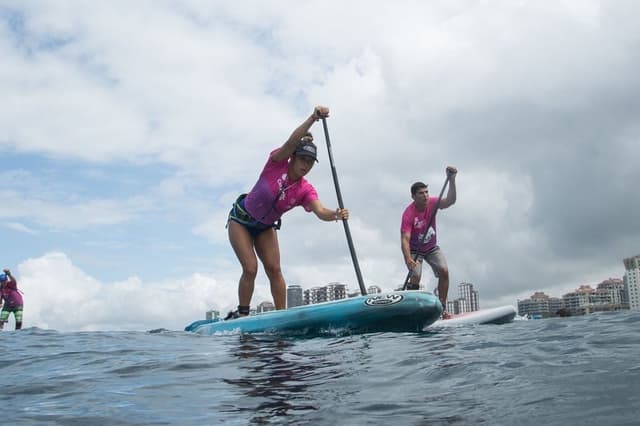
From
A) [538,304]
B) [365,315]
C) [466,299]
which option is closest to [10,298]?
[365,315]

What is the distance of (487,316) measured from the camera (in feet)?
28.0

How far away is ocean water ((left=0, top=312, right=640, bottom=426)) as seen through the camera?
2.34m

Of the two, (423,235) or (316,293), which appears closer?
(423,235)

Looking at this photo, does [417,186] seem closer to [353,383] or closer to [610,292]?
[353,383]

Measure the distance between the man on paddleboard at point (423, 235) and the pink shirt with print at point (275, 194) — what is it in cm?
202

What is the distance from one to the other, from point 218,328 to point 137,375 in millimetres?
3444

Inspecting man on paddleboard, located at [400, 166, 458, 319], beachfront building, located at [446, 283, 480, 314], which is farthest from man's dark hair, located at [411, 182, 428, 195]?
beachfront building, located at [446, 283, 480, 314]

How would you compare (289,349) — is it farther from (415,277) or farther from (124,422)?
(415,277)

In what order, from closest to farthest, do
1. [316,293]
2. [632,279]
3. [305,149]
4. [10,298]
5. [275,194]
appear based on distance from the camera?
Result: 1. [305,149]
2. [275,194]
3. [10,298]
4. [316,293]
5. [632,279]

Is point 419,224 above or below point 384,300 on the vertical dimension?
above

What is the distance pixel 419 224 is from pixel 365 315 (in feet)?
9.27

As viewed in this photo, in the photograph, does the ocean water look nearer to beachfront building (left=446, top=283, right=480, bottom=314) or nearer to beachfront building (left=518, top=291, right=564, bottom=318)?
beachfront building (left=446, top=283, right=480, bottom=314)

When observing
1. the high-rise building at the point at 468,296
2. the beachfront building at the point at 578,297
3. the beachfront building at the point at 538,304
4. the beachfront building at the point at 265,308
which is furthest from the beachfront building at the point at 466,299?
the beachfront building at the point at 265,308

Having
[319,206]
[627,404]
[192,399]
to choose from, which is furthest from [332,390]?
[319,206]
